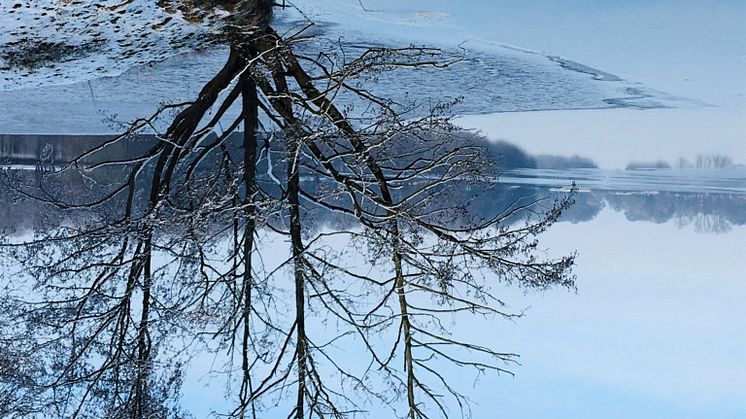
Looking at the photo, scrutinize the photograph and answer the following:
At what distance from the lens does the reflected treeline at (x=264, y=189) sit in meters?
6.64

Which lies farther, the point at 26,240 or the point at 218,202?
the point at 26,240

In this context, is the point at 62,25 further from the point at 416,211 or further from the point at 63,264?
the point at 416,211

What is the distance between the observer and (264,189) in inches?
265

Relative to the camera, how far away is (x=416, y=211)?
20.4ft

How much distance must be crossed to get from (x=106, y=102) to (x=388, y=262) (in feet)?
14.2

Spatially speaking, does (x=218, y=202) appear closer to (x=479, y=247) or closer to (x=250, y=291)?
(x=250, y=291)

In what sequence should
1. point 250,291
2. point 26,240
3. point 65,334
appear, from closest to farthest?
point 250,291 → point 65,334 → point 26,240

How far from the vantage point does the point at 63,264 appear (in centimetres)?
682

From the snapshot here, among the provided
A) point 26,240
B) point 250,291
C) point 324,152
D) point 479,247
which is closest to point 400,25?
point 324,152

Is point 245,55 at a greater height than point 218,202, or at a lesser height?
greater

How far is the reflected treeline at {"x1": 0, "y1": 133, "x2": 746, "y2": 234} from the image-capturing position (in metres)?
6.64

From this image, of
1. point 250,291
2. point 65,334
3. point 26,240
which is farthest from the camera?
point 26,240

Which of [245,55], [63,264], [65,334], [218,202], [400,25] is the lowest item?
[65,334]

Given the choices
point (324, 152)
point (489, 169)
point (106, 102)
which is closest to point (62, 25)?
point (106, 102)
